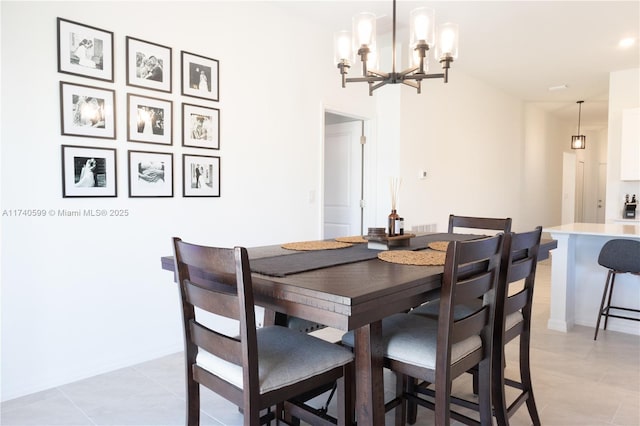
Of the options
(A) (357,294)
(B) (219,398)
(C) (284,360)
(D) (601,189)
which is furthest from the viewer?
(D) (601,189)

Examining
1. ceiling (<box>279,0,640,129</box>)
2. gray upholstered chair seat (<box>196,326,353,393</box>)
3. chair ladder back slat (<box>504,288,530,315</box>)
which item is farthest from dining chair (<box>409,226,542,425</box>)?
ceiling (<box>279,0,640,129</box>)

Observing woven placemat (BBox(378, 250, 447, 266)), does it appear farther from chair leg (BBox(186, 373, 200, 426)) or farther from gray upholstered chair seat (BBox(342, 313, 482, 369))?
chair leg (BBox(186, 373, 200, 426))

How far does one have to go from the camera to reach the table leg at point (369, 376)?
1.43 metres

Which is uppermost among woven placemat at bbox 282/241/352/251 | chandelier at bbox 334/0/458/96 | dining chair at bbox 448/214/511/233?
chandelier at bbox 334/0/458/96

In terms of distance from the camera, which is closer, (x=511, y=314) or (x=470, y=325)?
(x=470, y=325)

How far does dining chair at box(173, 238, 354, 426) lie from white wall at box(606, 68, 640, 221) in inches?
216

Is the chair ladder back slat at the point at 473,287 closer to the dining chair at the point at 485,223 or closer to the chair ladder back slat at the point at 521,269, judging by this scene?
the chair ladder back slat at the point at 521,269

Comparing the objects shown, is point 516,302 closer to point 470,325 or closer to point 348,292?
point 470,325

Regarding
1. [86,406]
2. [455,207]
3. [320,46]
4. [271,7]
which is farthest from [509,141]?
[86,406]

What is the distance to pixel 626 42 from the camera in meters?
4.36

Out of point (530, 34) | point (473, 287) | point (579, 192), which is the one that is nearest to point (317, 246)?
point (473, 287)

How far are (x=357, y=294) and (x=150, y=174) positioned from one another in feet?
6.87

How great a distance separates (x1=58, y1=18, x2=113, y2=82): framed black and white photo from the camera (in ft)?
7.83

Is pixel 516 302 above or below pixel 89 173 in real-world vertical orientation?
below
